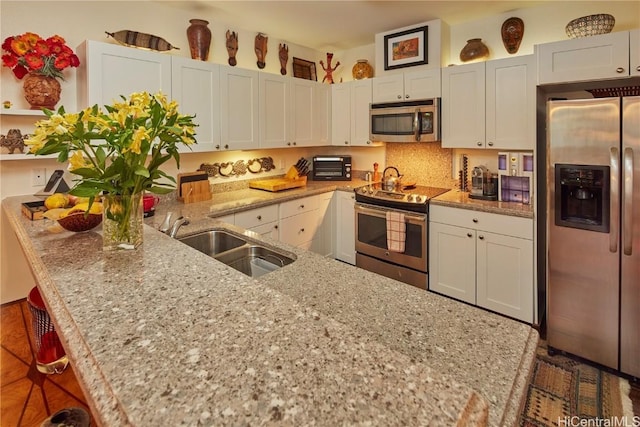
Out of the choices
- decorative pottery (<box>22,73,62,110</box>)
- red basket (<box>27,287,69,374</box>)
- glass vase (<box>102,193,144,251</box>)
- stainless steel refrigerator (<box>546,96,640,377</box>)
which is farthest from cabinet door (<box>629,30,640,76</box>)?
decorative pottery (<box>22,73,62,110</box>)

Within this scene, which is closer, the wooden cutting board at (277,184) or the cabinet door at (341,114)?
the wooden cutting board at (277,184)

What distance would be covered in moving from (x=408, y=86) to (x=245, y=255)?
246 cm

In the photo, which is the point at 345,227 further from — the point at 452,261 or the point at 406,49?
the point at 406,49

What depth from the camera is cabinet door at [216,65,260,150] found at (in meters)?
3.16

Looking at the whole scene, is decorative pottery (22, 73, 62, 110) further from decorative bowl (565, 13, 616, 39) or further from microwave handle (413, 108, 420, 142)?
decorative bowl (565, 13, 616, 39)

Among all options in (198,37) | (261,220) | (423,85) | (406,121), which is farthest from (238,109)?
(423,85)

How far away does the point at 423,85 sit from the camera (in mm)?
3375

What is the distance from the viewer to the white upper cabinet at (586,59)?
2297 millimetres

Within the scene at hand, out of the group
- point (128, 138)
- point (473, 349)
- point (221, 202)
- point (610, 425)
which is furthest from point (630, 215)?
point (221, 202)

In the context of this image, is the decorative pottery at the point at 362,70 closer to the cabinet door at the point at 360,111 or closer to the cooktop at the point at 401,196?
the cabinet door at the point at 360,111

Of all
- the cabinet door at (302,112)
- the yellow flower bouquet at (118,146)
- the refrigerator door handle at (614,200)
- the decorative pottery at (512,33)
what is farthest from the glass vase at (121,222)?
the decorative pottery at (512,33)

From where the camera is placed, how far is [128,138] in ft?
3.73

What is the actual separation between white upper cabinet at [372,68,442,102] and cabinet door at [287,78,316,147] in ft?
2.24

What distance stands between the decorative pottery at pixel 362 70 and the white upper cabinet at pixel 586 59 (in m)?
1.81
